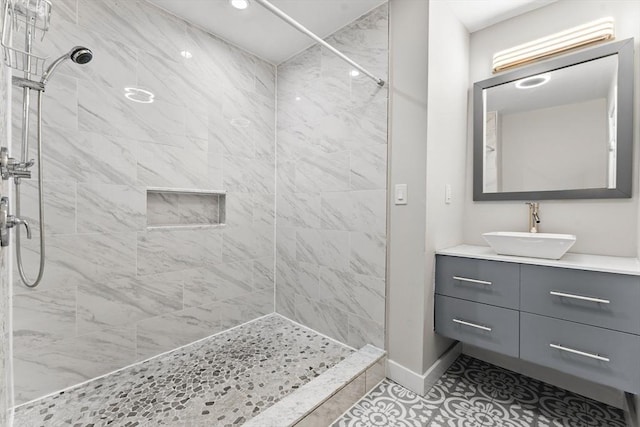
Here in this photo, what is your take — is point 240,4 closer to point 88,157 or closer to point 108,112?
point 108,112

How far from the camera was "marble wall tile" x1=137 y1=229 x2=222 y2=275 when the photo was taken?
6.20 feet

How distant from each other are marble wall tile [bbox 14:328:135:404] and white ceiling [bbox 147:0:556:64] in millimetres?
2252

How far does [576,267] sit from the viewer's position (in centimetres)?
130

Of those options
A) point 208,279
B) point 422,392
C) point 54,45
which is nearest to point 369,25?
point 54,45

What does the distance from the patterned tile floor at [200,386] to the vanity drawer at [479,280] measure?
3.06ft

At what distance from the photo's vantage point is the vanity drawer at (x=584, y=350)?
1.19 m

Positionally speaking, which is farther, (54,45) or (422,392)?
(422,392)

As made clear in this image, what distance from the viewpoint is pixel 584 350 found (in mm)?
1280

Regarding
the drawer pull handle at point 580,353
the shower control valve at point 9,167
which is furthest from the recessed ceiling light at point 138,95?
the drawer pull handle at point 580,353

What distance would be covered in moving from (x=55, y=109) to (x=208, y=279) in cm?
143

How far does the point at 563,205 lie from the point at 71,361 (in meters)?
3.15

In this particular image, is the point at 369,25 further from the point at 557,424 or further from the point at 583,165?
the point at 557,424

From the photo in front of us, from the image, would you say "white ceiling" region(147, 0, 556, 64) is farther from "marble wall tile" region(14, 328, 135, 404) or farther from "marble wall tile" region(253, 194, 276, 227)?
"marble wall tile" region(14, 328, 135, 404)

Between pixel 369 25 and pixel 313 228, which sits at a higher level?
pixel 369 25
